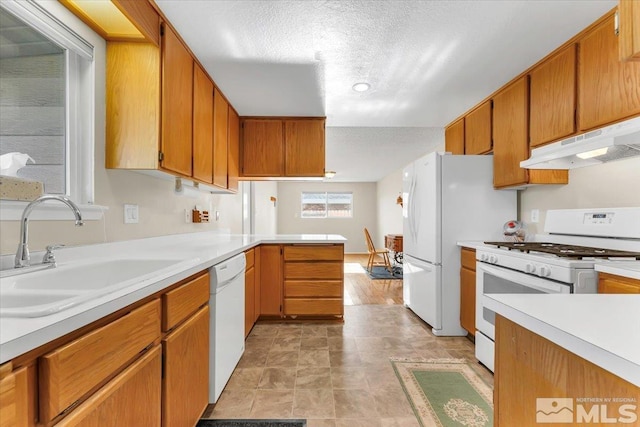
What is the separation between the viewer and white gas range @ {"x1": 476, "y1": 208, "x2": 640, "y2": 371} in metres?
1.47

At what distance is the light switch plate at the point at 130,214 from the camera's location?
1.75 m

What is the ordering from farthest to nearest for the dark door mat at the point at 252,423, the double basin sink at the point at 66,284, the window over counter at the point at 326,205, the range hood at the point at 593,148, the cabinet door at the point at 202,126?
the window over counter at the point at 326,205
the cabinet door at the point at 202,126
the dark door mat at the point at 252,423
the range hood at the point at 593,148
the double basin sink at the point at 66,284

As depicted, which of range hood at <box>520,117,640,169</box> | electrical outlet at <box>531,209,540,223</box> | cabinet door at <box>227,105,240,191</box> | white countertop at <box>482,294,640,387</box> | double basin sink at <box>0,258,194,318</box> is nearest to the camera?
white countertop at <box>482,294,640,387</box>

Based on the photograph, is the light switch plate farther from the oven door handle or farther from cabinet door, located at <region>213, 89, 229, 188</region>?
the oven door handle

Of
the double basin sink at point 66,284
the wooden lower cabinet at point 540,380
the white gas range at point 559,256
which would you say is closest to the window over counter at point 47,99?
the double basin sink at point 66,284

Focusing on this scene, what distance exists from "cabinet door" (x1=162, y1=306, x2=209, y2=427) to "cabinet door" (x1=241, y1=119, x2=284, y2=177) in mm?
2045

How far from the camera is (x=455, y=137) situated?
3.44 meters

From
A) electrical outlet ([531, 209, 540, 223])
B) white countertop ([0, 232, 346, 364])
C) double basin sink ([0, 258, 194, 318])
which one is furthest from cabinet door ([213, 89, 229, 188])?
electrical outlet ([531, 209, 540, 223])

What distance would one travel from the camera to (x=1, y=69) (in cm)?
118

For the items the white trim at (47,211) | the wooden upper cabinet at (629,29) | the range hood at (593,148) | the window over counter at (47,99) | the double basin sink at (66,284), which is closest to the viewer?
the double basin sink at (66,284)

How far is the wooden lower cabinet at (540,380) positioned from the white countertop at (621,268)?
864 mm

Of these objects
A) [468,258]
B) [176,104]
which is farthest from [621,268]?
[176,104]

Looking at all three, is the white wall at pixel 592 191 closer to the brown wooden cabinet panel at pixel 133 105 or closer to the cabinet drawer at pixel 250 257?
the cabinet drawer at pixel 250 257

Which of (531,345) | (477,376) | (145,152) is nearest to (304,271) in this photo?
(477,376)
